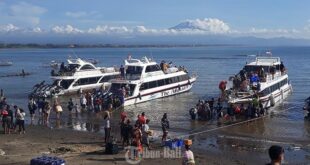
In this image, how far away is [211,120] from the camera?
2881 centimetres

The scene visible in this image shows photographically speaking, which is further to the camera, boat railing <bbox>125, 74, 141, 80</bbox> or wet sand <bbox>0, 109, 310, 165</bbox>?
boat railing <bbox>125, 74, 141, 80</bbox>

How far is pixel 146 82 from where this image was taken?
3759 cm

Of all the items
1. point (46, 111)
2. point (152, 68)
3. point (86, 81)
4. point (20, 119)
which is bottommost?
point (46, 111)

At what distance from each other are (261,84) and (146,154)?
16112 mm

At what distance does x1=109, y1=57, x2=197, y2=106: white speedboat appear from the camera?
35.8 m

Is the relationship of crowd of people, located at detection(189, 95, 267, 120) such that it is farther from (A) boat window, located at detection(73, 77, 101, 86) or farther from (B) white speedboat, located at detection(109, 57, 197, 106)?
(A) boat window, located at detection(73, 77, 101, 86)

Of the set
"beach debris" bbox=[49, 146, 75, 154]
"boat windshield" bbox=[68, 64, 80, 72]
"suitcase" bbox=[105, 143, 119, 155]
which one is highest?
"boat windshield" bbox=[68, 64, 80, 72]

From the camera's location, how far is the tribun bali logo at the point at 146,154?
58.3 feet

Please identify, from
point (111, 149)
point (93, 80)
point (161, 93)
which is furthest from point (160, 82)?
point (111, 149)

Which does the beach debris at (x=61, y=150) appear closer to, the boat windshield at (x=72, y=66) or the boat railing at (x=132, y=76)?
the boat railing at (x=132, y=76)

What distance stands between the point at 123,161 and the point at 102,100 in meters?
15.9

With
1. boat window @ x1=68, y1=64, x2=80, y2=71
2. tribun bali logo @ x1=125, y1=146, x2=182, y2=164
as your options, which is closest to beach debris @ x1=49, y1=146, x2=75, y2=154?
tribun bali logo @ x1=125, y1=146, x2=182, y2=164

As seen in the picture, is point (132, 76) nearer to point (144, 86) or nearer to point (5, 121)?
point (144, 86)

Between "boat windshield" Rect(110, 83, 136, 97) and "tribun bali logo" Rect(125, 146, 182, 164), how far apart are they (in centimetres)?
1566
